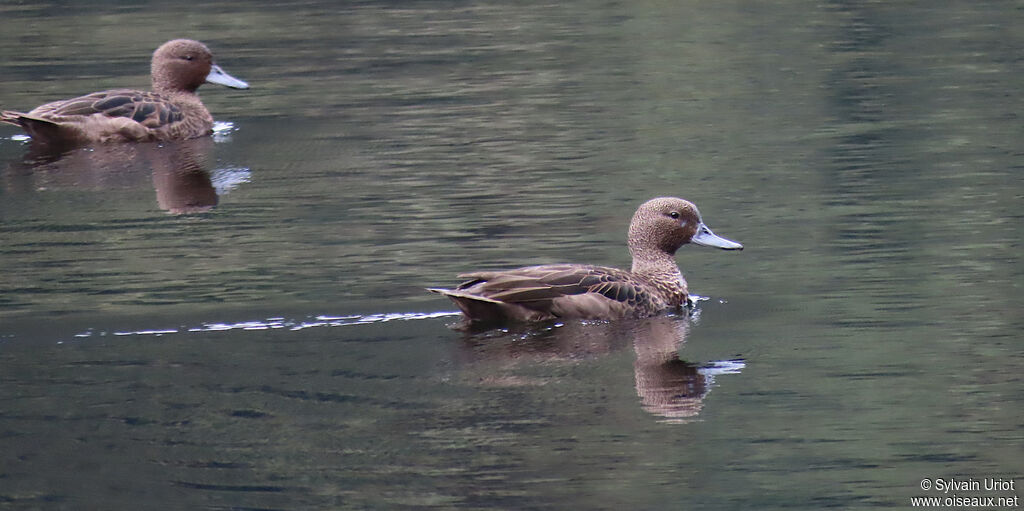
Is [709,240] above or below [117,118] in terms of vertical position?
above

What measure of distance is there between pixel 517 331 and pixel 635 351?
0.71 meters

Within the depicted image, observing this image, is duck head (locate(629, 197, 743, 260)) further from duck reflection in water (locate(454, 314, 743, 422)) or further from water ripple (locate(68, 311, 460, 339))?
water ripple (locate(68, 311, 460, 339))

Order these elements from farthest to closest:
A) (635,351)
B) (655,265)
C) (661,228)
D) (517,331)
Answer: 1. (661,228)
2. (655,265)
3. (517,331)
4. (635,351)

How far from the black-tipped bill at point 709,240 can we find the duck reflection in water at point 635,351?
34.1 inches

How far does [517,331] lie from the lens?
9.23 metres

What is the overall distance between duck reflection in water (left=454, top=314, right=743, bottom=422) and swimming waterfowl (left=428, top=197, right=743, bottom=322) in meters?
0.08

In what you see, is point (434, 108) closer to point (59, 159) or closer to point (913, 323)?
point (59, 159)

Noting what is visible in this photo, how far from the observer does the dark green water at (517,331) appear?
712cm

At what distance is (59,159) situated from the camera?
1614 centimetres

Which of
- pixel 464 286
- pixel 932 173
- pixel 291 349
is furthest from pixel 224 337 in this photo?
pixel 932 173

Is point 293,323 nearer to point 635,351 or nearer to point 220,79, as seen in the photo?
point 635,351

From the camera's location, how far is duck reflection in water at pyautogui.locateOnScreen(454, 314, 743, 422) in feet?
26.3

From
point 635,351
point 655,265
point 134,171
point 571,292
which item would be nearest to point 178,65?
point 134,171

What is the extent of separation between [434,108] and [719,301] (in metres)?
8.94
